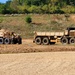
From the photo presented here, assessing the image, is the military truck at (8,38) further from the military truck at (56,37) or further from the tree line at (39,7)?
the tree line at (39,7)

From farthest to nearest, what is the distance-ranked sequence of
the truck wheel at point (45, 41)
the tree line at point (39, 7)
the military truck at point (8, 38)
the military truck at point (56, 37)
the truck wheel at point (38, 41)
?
the tree line at point (39, 7)
the military truck at point (8, 38)
the truck wheel at point (38, 41)
the truck wheel at point (45, 41)
the military truck at point (56, 37)

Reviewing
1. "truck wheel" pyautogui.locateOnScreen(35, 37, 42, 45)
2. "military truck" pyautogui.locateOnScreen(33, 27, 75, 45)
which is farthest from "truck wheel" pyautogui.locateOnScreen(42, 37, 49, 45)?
"truck wheel" pyautogui.locateOnScreen(35, 37, 42, 45)

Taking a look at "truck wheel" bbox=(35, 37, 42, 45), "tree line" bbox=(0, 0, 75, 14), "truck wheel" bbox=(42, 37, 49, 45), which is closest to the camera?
"truck wheel" bbox=(42, 37, 49, 45)

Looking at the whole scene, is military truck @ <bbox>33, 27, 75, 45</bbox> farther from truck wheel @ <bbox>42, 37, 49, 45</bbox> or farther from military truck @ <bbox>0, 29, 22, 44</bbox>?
military truck @ <bbox>0, 29, 22, 44</bbox>

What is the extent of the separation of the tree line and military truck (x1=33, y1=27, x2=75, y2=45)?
60351 millimetres

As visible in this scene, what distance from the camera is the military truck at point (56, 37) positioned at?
40.9 m

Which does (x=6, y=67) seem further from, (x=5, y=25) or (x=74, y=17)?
(x=74, y=17)

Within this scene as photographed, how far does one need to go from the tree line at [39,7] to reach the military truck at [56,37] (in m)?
60.4

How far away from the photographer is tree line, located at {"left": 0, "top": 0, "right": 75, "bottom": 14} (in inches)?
4291

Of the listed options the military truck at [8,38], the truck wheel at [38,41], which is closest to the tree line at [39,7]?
the military truck at [8,38]

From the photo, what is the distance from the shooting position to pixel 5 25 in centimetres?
7400

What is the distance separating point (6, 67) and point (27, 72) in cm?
220

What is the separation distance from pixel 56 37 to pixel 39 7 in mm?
76989

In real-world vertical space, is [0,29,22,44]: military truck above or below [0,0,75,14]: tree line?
below
